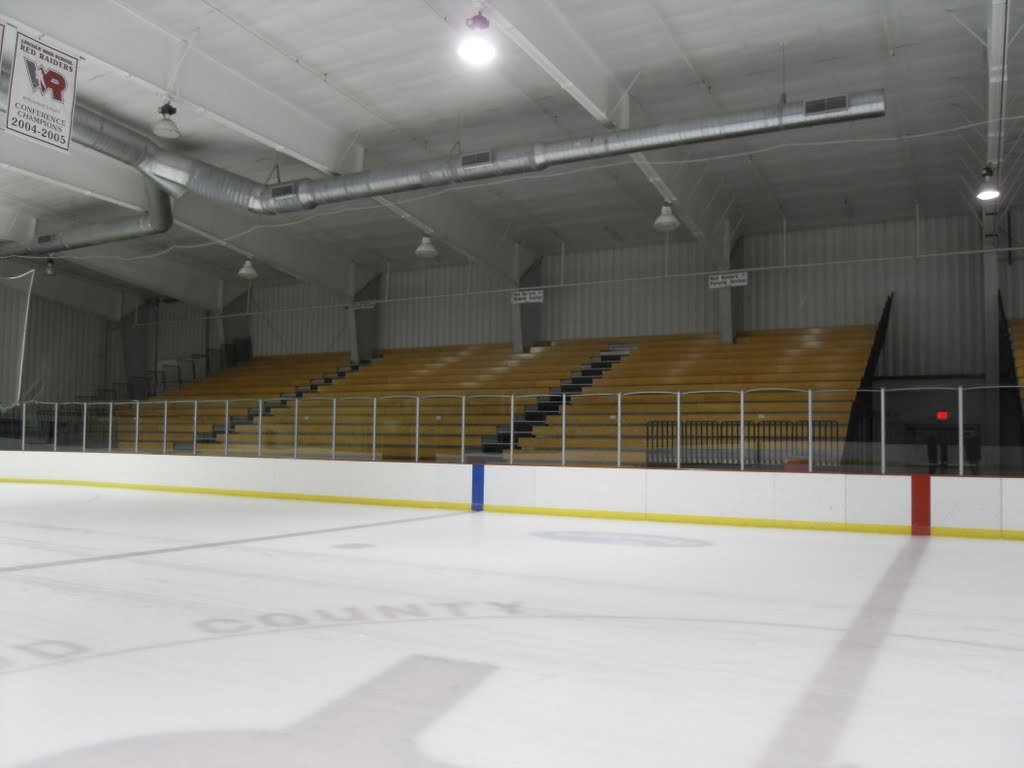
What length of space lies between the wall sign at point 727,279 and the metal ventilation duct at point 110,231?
11848 millimetres

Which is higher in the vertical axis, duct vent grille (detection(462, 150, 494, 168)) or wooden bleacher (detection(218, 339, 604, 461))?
duct vent grille (detection(462, 150, 494, 168))

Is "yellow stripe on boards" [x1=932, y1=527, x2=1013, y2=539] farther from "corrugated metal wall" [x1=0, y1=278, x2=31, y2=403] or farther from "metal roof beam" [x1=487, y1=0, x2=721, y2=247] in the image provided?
"corrugated metal wall" [x1=0, y1=278, x2=31, y2=403]

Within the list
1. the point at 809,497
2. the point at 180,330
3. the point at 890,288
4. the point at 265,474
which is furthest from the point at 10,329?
the point at 890,288

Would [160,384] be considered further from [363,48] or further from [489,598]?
[489,598]

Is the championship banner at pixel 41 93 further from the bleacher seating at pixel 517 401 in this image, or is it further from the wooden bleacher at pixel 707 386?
the wooden bleacher at pixel 707 386

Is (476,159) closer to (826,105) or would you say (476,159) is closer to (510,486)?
(826,105)

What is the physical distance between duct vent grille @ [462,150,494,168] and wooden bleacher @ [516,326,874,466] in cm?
399

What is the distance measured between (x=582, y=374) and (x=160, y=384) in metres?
15.5

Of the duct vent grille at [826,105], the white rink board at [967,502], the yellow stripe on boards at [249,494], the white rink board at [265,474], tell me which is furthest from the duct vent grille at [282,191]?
the white rink board at [967,502]

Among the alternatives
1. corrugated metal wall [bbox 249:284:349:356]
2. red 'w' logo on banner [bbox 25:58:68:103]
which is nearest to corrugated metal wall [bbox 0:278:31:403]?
corrugated metal wall [bbox 249:284:349:356]

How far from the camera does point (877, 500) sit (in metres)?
11.0

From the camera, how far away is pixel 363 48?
38.4ft

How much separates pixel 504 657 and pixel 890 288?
1760cm

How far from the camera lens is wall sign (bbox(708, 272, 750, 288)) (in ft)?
Result: 59.1
